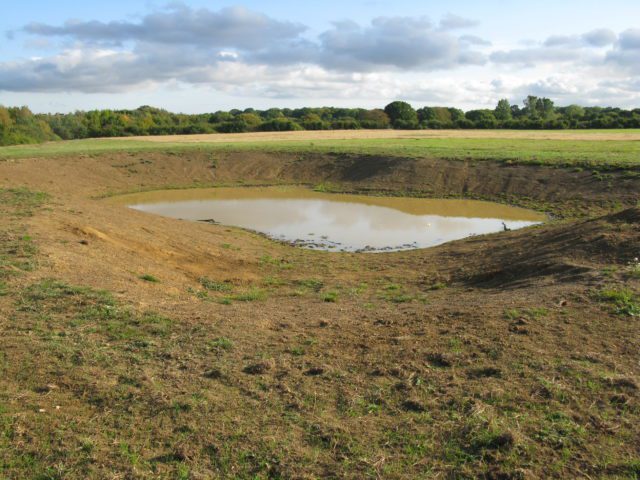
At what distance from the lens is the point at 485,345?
7586 mm

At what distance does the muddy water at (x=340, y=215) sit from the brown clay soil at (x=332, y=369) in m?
6.64

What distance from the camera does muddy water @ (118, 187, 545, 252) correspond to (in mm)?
21359

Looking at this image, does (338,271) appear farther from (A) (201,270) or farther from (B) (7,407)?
(B) (7,407)

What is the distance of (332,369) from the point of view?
7062 millimetres

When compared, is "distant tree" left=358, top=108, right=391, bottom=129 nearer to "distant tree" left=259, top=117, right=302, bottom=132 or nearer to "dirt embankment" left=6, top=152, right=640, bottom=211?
"distant tree" left=259, top=117, right=302, bottom=132

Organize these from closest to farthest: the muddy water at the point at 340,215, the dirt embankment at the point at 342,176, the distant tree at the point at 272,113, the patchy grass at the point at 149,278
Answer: the patchy grass at the point at 149,278 < the muddy water at the point at 340,215 < the dirt embankment at the point at 342,176 < the distant tree at the point at 272,113

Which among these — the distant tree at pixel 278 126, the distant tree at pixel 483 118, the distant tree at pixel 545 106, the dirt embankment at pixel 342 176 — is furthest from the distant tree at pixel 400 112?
the dirt embankment at pixel 342 176

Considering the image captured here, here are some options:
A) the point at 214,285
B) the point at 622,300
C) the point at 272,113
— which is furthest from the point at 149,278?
the point at 272,113

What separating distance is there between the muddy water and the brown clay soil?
6.64 meters

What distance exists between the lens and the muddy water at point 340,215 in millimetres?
21359

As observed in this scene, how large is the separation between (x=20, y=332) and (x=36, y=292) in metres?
1.89

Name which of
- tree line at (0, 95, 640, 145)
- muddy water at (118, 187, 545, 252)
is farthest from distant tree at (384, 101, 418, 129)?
A: muddy water at (118, 187, 545, 252)

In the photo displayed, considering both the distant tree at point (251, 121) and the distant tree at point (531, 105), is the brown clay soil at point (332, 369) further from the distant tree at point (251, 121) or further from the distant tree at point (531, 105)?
the distant tree at point (531, 105)

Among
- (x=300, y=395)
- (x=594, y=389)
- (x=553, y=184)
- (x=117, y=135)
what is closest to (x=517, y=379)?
(x=594, y=389)
